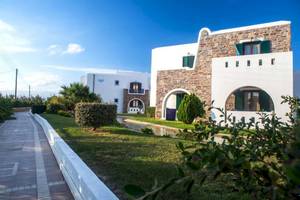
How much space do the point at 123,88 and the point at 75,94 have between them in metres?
16.9

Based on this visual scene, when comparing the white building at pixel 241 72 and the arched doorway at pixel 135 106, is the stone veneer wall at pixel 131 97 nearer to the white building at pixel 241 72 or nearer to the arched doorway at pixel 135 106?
the arched doorway at pixel 135 106

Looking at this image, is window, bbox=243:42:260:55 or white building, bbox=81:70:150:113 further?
white building, bbox=81:70:150:113

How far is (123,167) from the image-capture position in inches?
225

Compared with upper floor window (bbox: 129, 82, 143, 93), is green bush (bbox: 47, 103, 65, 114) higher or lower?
lower

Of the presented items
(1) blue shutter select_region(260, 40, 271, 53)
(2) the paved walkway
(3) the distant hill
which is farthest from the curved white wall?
(2) the paved walkway

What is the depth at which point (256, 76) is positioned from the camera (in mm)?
17969

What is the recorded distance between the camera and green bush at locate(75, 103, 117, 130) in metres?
11.9

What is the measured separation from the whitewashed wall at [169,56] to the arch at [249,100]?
302 inches

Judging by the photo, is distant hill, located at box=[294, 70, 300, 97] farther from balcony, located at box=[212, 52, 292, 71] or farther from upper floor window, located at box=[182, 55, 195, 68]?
upper floor window, located at box=[182, 55, 195, 68]

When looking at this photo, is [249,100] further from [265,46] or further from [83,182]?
[83,182]

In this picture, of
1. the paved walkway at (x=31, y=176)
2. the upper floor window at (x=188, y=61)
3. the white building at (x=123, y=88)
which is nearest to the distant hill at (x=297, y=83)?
the upper floor window at (x=188, y=61)

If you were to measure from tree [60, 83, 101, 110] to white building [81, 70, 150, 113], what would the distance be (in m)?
14.5

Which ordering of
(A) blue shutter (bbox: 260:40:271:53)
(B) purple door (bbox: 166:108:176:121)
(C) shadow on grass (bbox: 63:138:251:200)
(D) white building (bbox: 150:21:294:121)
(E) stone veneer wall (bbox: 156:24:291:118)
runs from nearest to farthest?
(C) shadow on grass (bbox: 63:138:251:200)
(D) white building (bbox: 150:21:294:121)
(E) stone veneer wall (bbox: 156:24:291:118)
(A) blue shutter (bbox: 260:40:271:53)
(B) purple door (bbox: 166:108:176:121)

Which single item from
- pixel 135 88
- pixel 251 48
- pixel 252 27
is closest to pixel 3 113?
pixel 251 48
